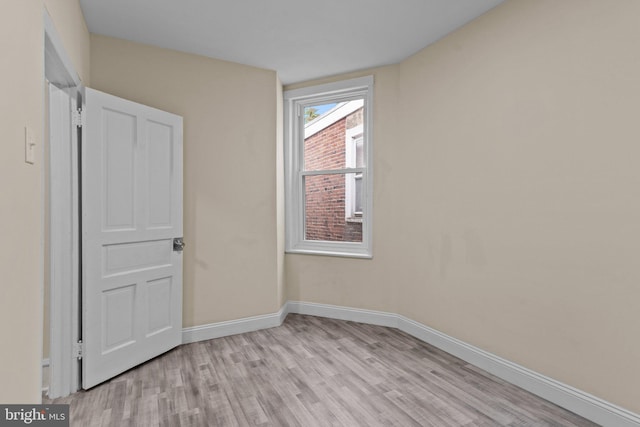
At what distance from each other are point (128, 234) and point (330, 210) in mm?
2012

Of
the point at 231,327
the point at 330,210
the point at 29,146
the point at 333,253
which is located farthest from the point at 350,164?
the point at 29,146

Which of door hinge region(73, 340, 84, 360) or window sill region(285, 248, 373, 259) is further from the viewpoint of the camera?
window sill region(285, 248, 373, 259)

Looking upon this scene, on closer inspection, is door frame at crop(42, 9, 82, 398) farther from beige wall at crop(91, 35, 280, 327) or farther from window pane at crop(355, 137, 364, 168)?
window pane at crop(355, 137, 364, 168)

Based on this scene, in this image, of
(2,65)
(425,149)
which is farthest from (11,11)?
(425,149)

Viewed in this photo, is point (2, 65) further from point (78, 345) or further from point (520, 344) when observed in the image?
point (520, 344)

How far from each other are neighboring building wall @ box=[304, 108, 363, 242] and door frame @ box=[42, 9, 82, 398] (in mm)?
2225

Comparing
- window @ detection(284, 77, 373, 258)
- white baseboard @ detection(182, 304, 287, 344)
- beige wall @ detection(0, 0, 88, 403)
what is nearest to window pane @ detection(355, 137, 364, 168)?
window @ detection(284, 77, 373, 258)

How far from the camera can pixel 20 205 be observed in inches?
51.3

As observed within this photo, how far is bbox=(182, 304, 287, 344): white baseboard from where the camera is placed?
307 cm

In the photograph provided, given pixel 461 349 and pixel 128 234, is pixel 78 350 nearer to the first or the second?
pixel 128 234

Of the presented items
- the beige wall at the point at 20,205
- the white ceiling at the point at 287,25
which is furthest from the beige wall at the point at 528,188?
the beige wall at the point at 20,205

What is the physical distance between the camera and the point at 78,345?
7.45ft

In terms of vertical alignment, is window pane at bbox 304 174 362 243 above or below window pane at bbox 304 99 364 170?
below

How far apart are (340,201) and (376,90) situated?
3.96ft
